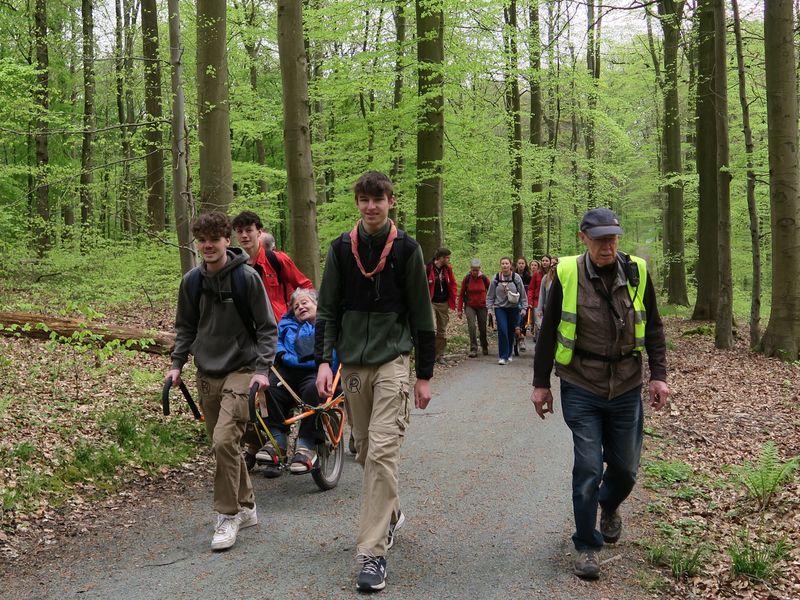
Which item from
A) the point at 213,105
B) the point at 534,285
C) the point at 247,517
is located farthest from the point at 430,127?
the point at 247,517

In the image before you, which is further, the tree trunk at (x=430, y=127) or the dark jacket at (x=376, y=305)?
the tree trunk at (x=430, y=127)

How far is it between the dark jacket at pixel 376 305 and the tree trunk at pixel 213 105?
6.74 meters

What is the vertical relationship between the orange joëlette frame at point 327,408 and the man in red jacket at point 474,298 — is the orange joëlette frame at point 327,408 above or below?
below

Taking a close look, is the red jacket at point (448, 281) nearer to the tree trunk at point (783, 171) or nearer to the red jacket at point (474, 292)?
the red jacket at point (474, 292)

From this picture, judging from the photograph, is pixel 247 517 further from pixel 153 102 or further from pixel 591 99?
pixel 591 99

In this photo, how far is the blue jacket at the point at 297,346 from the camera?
594 cm

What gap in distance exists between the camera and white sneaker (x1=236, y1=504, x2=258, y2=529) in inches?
191

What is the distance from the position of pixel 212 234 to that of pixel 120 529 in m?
2.38

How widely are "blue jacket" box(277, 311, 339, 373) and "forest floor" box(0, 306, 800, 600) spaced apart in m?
1.48

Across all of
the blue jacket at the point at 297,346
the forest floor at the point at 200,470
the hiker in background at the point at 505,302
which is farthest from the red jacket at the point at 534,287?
the blue jacket at the point at 297,346

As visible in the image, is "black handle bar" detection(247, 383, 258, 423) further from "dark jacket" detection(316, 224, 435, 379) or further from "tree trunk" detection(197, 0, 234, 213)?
"tree trunk" detection(197, 0, 234, 213)

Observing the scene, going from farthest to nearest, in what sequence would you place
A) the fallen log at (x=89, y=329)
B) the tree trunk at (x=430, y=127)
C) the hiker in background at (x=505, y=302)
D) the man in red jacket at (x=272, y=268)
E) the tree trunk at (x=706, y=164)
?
the tree trunk at (x=706, y=164) < the tree trunk at (x=430, y=127) < the hiker in background at (x=505, y=302) < the fallen log at (x=89, y=329) < the man in red jacket at (x=272, y=268)

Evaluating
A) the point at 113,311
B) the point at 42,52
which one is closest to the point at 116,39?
the point at 42,52

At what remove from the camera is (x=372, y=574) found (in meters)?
3.83
